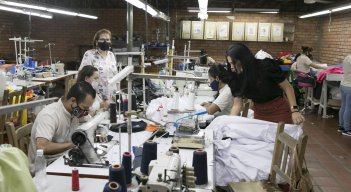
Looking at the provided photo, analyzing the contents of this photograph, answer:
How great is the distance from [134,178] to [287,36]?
960 centimetres

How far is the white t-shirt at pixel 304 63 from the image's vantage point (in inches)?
303

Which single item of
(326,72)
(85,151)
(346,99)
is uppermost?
(326,72)

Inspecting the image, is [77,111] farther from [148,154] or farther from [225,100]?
[225,100]

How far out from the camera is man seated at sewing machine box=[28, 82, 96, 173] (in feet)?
7.80

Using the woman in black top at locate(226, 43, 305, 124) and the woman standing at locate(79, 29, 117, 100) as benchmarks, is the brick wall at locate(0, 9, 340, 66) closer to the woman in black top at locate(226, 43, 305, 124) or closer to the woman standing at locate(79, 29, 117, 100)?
the woman standing at locate(79, 29, 117, 100)

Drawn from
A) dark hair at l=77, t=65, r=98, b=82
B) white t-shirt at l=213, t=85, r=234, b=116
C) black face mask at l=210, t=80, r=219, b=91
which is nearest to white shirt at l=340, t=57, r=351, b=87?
black face mask at l=210, t=80, r=219, b=91

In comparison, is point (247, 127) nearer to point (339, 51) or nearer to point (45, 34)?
point (339, 51)

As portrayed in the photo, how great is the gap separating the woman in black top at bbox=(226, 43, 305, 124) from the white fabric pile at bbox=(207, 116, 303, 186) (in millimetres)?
197

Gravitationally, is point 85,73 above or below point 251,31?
below

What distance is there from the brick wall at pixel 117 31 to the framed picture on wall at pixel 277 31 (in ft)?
1.11

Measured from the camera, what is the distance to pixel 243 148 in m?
2.59

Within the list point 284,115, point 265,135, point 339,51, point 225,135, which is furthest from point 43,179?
point 339,51

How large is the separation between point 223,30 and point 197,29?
2.50 feet

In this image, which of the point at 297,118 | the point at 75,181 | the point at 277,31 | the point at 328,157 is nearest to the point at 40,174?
the point at 75,181
